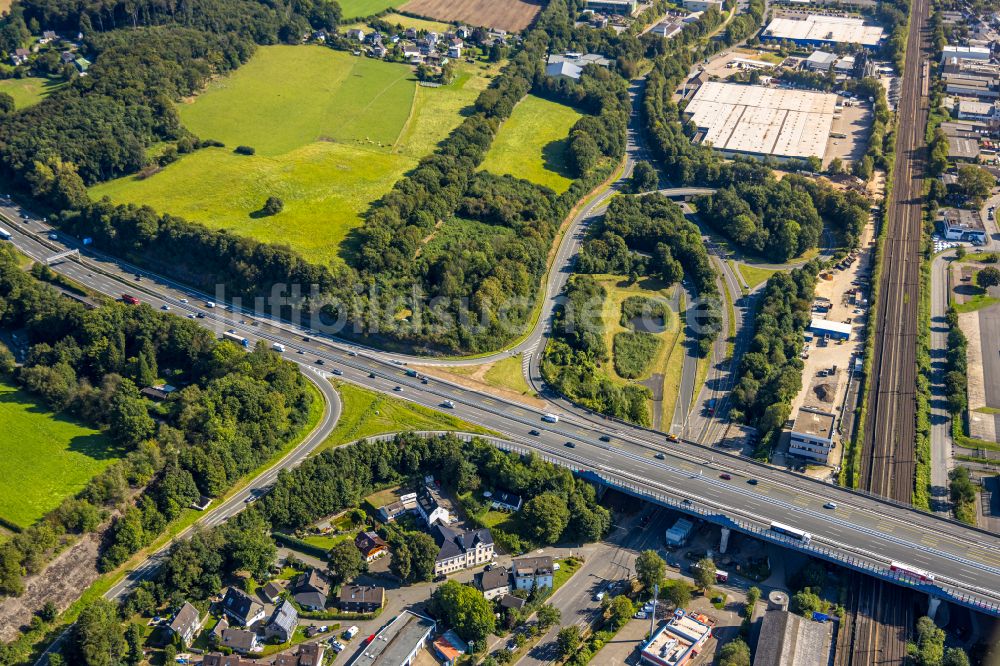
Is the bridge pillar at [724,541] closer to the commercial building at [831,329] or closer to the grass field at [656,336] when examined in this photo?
the grass field at [656,336]

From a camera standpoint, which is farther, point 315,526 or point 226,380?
point 226,380

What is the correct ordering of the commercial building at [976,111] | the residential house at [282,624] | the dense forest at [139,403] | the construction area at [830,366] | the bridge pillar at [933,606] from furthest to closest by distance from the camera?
1. the commercial building at [976,111]
2. the construction area at [830,366]
3. the dense forest at [139,403]
4. the bridge pillar at [933,606]
5. the residential house at [282,624]

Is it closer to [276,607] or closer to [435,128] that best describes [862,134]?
[435,128]

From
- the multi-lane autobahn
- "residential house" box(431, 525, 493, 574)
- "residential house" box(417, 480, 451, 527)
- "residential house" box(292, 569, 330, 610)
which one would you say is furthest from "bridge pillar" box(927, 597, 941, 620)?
"residential house" box(292, 569, 330, 610)

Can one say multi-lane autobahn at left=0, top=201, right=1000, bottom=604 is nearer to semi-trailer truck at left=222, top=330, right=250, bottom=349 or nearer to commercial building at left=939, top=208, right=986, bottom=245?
semi-trailer truck at left=222, top=330, right=250, bottom=349

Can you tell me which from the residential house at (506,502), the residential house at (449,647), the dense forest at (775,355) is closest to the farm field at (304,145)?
the residential house at (506,502)

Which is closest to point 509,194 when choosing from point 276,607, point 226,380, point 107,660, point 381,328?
point 381,328
